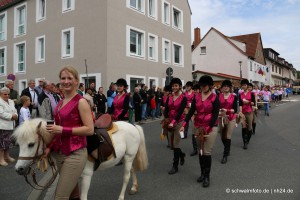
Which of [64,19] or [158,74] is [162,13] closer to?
[158,74]

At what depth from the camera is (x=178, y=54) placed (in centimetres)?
2523

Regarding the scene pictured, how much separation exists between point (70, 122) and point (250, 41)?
52.5m

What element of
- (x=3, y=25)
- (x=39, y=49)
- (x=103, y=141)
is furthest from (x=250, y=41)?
(x=103, y=141)

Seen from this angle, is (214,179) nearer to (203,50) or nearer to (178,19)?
(178,19)

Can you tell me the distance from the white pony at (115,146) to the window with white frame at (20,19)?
21458 millimetres

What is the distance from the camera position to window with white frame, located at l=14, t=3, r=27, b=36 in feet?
74.4

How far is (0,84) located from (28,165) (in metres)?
24.5

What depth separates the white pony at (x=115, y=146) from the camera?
112 inches

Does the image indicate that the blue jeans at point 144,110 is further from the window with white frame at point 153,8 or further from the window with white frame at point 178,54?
the window with white frame at point 178,54

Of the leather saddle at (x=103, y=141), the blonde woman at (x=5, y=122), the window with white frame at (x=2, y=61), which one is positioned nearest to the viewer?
the leather saddle at (x=103, y=141)

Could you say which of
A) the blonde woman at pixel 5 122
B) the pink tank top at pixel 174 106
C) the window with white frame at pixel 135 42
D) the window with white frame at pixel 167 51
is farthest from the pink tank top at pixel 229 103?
the window with white frame at pixel 167 51

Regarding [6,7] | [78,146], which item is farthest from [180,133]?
[6,7]

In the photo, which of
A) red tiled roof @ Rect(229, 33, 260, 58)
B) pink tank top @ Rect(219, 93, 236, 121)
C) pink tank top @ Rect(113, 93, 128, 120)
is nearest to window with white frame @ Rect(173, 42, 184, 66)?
pink tank top @ Rect(219, 93, 236, 121)

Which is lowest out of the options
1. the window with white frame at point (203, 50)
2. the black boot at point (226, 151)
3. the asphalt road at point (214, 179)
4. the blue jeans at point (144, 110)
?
the asphalt road at point (214, 179)
